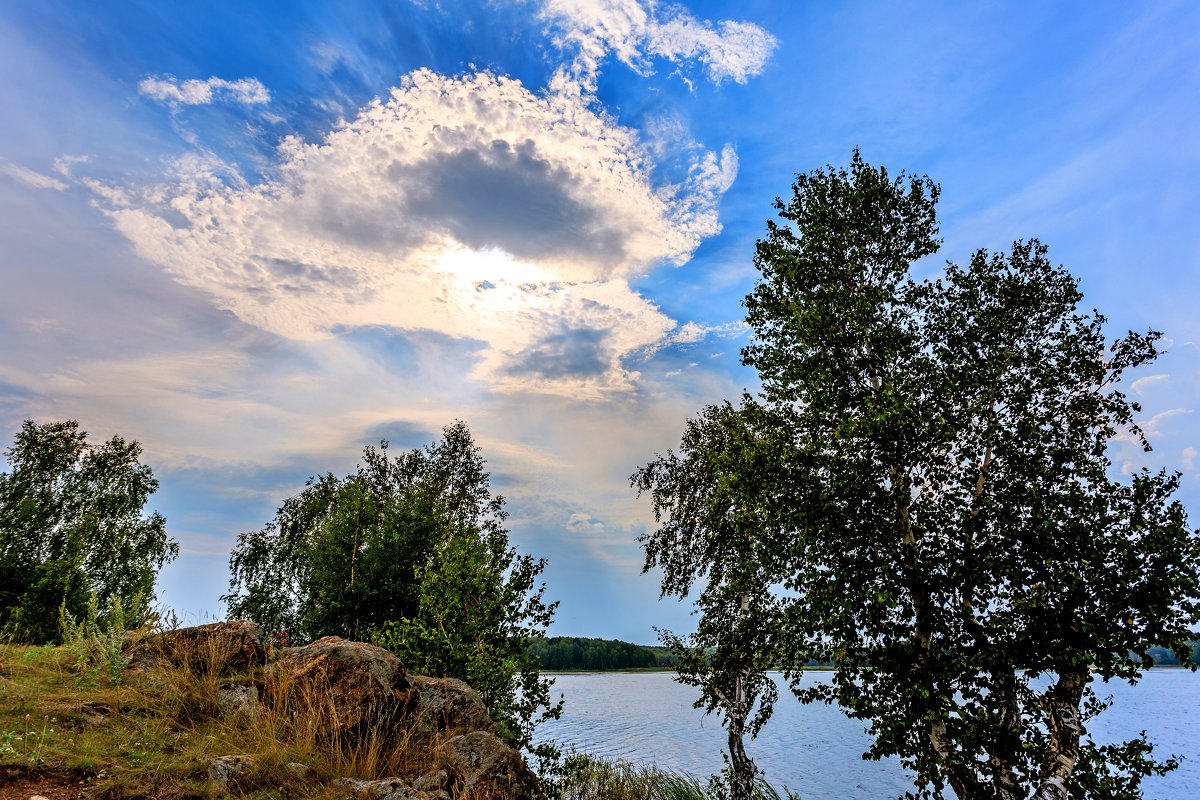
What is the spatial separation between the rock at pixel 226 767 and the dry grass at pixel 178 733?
0.29 ft

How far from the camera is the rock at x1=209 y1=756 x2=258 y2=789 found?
24.6ft

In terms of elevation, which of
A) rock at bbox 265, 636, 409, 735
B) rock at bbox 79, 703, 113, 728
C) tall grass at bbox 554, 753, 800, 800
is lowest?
tall grass at bbox 554, 753, 800, 800

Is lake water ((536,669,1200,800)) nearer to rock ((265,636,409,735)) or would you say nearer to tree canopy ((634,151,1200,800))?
tree canopy ((634,151,1200,800))

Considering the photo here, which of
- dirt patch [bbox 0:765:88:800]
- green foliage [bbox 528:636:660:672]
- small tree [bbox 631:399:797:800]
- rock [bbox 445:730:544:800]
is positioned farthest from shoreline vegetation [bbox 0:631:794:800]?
green foliage [bbox 528:636:660:672]

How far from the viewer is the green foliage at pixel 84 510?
3703 centimetres

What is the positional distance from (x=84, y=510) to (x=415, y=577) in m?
34.5

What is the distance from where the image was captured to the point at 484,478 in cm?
3800

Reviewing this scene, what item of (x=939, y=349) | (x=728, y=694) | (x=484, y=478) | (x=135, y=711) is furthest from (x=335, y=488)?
(x=939, y=349)

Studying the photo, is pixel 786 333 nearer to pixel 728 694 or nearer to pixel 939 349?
pixel 939 349

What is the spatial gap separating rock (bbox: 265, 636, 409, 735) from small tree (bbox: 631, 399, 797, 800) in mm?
8274

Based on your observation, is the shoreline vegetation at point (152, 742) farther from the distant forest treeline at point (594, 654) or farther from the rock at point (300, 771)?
the distant forest treeline at point (594, 654)

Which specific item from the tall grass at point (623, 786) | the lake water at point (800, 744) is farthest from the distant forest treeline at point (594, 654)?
the tall grass at point (623, 786)

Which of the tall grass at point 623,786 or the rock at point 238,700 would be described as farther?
the tall grass at point 623,786

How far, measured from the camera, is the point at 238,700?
10.2 metres
